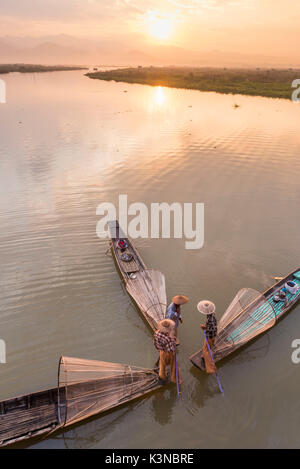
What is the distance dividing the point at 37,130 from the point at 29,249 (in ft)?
56.0

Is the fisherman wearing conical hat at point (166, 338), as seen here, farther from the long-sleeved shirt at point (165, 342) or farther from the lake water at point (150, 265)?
the lake water at point (150, 265)

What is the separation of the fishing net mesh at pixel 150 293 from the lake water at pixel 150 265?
0.49 m

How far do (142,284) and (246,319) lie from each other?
2.76 meters

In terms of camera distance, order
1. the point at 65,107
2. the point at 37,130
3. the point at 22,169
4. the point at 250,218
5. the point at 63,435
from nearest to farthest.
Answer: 1. the point at 63,435
2. the point at 250,218
3. the point at 22,169
4. the point at 37,130
5. the point at 65,107

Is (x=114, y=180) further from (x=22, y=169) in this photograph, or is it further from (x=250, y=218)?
(x=250, y=218)

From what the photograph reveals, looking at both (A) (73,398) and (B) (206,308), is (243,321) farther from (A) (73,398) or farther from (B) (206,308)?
(A) (73,398)

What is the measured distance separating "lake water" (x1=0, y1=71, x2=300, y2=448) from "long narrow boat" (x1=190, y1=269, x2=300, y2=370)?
0.43 meters

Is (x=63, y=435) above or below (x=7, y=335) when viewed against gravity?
below

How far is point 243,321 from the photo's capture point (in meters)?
6.86

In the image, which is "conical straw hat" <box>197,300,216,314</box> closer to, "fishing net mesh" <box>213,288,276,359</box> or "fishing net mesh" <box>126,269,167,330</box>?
"fishing net mesh" <box>213,288,276,359</box>

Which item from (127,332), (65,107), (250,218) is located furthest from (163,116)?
(127,332)

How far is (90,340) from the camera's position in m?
6.85

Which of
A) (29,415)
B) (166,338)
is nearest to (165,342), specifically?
(166,338)

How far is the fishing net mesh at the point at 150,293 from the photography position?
272 inches
